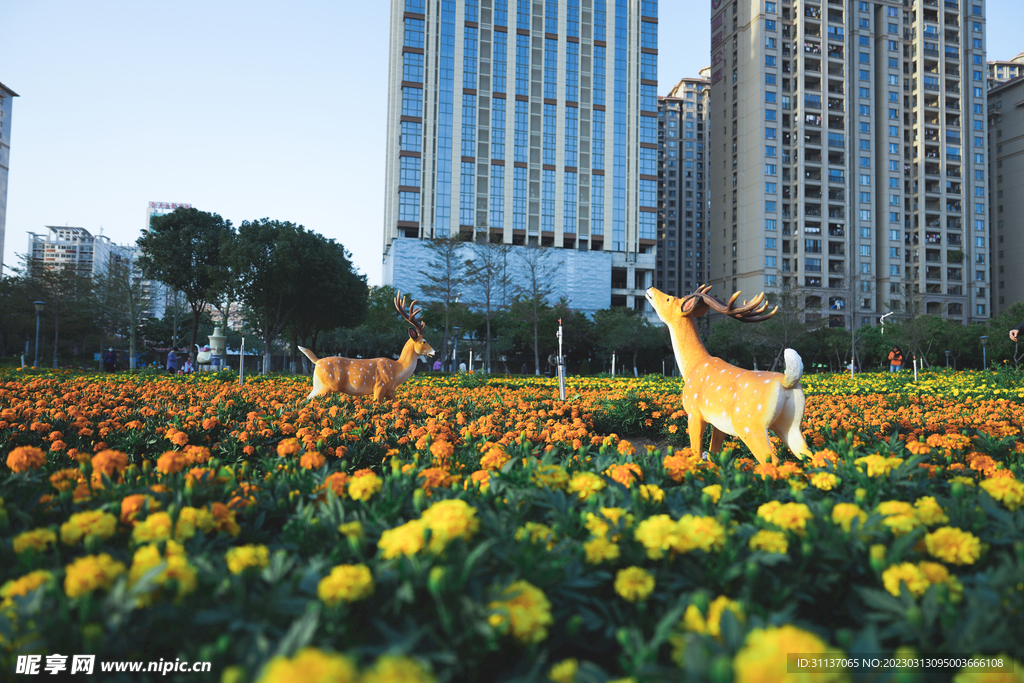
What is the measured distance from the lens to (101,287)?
3753 cm

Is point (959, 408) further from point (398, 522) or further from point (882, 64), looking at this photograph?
point (882, 64)

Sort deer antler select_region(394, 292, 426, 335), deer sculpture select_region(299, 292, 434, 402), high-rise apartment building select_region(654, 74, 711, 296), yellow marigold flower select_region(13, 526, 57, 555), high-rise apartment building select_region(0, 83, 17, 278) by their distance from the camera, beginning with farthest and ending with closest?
A: high-rise apartment building select_region(654, 74, 711, 296) < high-rise apartment building select_region(0, 83, 17, 278) < deer antler select_region(394, 292, 426, 335) < deer sculpture select_region(299, 292, 434, 402) < yellow marigold flower select_region(13, 526, 57, 555)

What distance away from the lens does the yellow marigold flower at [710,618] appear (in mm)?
1244

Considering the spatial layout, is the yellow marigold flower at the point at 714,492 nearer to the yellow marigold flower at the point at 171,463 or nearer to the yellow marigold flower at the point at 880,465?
the yellow marigold flower at the point at 880,465

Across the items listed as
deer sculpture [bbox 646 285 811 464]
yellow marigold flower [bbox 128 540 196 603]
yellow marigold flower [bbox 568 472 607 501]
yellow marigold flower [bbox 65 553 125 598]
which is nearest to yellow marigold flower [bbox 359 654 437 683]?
yellow marigold flower [bbox 128 540 196 603]

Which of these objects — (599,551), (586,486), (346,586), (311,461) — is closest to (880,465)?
(586,486)

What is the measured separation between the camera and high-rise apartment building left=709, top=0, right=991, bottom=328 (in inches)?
2405

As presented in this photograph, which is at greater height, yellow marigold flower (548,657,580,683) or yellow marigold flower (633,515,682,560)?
yellow marigold flower (633,515,682,560)

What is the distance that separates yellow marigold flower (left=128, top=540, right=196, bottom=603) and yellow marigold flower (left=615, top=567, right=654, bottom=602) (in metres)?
1.06

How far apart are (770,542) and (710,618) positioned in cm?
43

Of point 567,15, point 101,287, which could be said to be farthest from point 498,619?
point 567,15

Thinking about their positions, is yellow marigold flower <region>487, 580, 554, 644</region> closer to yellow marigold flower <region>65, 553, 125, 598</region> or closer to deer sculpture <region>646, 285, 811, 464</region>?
yellow marigold flower <region>65, 553, 125, 598</region>

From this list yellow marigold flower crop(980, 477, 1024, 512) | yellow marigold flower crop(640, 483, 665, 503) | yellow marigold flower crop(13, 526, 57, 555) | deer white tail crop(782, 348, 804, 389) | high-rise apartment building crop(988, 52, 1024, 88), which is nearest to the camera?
yellow marigold flower crop(13, 526, 57, 555)

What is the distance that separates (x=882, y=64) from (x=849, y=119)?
321 inches
